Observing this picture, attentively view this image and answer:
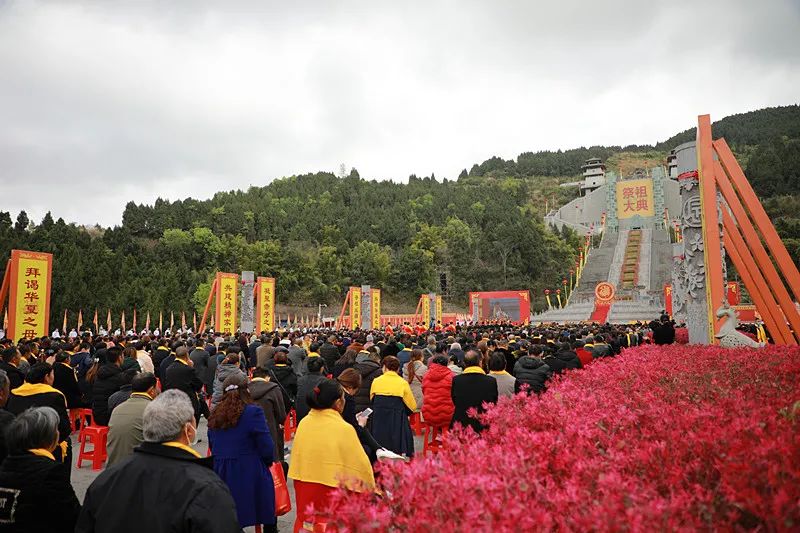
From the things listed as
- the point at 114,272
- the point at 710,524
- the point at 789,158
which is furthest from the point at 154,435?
the point at 789,158

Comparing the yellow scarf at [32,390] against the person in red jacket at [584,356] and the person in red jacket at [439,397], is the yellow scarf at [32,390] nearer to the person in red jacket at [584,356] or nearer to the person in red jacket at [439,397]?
the person in red jacket at [439,397]

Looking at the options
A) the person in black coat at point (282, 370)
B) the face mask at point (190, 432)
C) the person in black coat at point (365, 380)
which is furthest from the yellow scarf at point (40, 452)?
the person in black coat at point (282, 370)

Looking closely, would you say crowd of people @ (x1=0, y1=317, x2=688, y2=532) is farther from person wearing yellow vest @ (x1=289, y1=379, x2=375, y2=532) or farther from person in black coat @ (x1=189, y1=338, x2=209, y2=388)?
person in black coat @ (x1=189, y1=338, x2=209, y2=388)

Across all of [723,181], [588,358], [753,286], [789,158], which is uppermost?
[789,158]

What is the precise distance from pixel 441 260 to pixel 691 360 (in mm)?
48006

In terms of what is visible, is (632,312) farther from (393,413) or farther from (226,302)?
(393,413)

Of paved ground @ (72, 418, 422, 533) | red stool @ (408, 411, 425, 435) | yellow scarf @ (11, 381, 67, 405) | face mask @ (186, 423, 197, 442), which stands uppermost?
face mask @ (186, 423, 197, 442)

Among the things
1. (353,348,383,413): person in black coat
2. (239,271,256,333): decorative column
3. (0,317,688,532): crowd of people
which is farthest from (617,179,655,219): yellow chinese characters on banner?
(353,348,383,413): person in black coat

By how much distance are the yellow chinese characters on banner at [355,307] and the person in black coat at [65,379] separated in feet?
69.6

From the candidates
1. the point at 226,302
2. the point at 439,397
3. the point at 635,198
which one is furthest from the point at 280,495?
the point at 635,198

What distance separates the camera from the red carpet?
108ft

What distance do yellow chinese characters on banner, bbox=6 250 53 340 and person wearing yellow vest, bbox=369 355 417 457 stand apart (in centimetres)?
1066

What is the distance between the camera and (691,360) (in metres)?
6.25

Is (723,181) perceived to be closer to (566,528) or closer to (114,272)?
(566,528)
